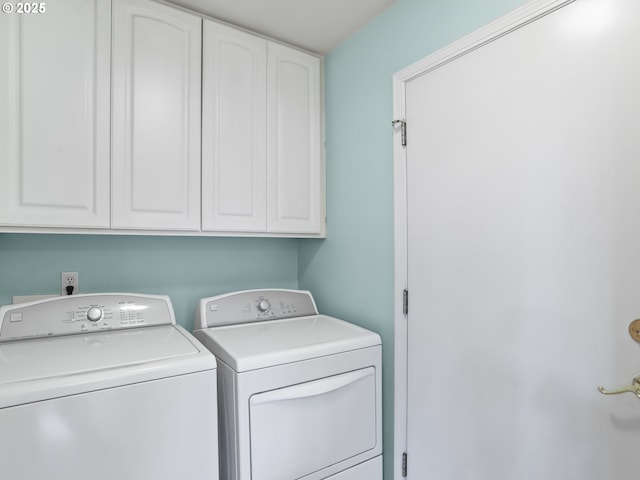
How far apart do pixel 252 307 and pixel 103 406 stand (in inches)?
34.5

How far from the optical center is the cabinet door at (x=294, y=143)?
1.85 m

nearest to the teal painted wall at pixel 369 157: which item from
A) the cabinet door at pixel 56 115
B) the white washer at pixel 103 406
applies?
the white washer at pixel 103 406

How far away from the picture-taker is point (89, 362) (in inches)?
43.2

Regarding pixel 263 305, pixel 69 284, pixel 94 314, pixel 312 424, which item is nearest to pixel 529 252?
pixel 312 424

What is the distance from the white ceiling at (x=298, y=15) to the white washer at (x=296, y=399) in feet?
4.55

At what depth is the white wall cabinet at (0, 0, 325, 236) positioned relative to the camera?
129 centimetres

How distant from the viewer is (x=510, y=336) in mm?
1164

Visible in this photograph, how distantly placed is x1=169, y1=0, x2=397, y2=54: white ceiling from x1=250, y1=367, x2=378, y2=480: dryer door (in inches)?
64.2

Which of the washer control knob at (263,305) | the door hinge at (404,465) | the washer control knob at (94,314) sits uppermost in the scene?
the washer control knob at (94,314)

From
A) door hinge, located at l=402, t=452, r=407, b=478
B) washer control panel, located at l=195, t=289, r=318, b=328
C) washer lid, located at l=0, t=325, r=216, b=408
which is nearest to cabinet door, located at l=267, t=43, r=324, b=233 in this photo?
washer control panel, located at l=195, t=289, r=318, b=328

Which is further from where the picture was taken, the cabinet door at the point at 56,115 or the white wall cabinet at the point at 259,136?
the white wall cabinet at the point at 259,136

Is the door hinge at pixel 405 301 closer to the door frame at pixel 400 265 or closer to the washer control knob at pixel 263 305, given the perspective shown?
the door frame at pixel 400 265

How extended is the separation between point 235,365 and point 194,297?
854 millimetres

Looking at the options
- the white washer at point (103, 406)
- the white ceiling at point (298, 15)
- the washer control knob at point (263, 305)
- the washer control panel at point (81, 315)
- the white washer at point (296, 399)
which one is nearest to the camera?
the white washer at point (103, 406)
